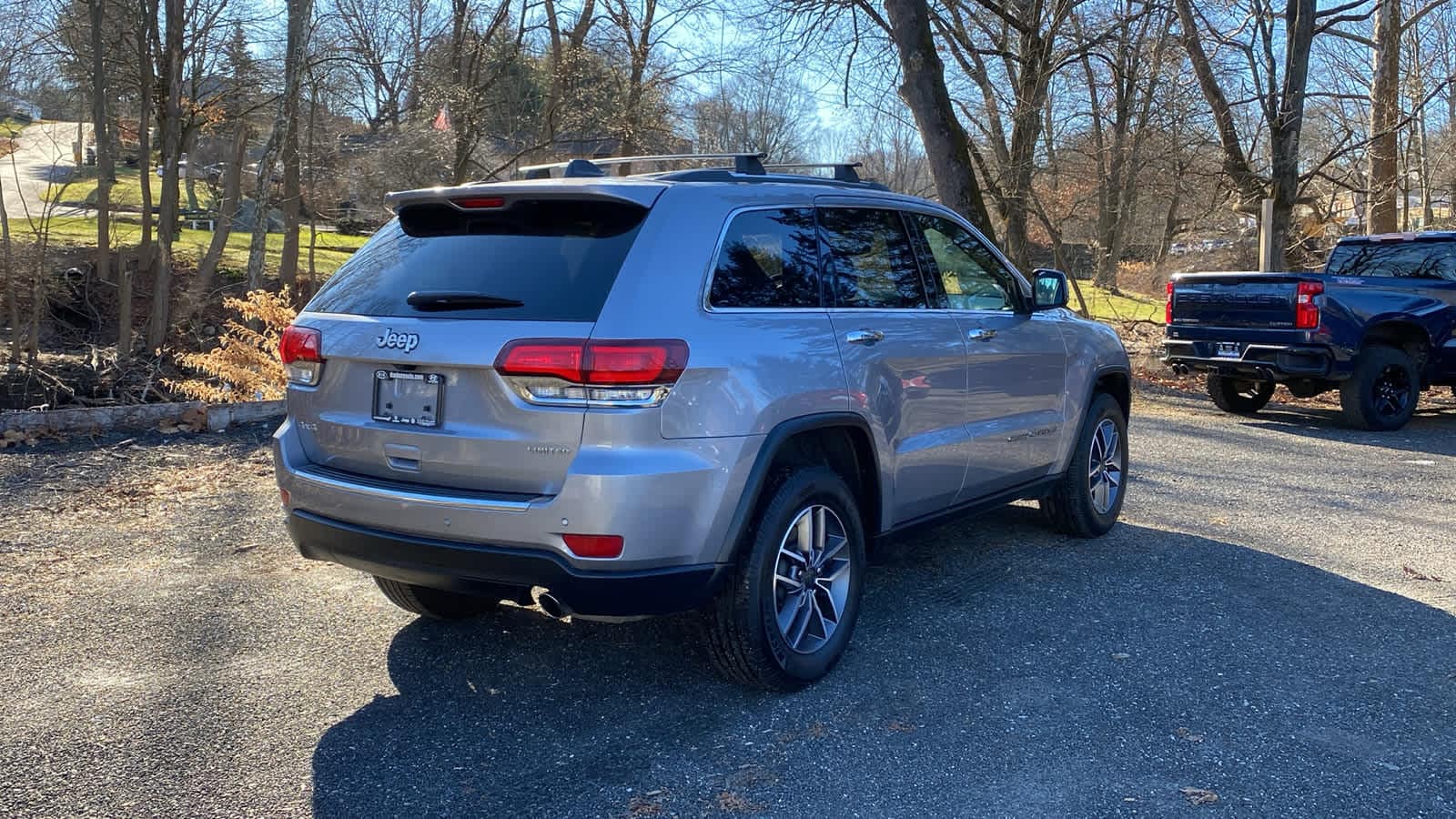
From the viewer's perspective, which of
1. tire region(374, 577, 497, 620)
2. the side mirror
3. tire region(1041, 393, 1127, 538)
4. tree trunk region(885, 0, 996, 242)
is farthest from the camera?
tree trunk region(885, 0, 996, 242)

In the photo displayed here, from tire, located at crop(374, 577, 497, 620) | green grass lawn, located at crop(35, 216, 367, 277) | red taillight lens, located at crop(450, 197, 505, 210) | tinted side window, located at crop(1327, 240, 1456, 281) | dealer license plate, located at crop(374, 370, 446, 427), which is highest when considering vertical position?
green grass lawn, located at crop(35, 216, 367, 277)

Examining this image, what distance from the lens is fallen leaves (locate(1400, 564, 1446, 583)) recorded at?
5719mm

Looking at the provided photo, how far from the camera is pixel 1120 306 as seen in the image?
22.7 m

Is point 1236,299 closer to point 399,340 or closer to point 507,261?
point 507,261

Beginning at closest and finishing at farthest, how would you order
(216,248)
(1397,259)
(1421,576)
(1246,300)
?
1. (1421,576)
2. (1246,300)
3. (1397,259)
4. (216,248)

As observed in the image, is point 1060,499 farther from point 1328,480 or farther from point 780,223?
point 1328,480

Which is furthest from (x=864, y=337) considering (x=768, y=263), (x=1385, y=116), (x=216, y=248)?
(x=1385, y=116)

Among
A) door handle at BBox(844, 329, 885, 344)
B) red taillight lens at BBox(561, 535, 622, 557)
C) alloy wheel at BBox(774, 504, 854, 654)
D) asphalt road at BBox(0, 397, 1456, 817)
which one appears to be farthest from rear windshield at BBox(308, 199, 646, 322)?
asphalt road at BBox(0, 397, 1456, 817)

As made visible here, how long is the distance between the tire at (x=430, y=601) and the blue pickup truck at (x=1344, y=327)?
844 cm

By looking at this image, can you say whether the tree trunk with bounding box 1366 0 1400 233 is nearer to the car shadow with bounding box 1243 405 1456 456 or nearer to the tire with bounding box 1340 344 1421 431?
the car shadow with bounding box 1243 405 1456 456

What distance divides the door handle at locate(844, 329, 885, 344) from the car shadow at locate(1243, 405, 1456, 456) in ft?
24.8

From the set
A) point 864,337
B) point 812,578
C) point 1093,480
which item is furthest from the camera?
point 1093,480

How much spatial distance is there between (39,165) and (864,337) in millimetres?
16148

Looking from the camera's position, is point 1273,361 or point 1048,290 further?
point 1273,361
